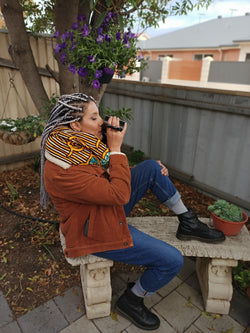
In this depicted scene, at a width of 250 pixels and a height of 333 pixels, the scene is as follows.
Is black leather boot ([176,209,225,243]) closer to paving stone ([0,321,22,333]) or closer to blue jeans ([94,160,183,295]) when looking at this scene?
blue jeans ([94,160,183,295])

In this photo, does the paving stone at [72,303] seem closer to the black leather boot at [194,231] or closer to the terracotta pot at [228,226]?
the black leather boot at [194,231]

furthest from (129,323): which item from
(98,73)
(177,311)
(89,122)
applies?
(98,73)

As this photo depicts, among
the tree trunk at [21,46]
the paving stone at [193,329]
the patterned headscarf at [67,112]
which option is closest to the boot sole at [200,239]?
the paving stone at [193,329]

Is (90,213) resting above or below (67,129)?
below

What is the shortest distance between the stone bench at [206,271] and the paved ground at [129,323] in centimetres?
8

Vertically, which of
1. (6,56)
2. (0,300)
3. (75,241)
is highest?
(6,56)

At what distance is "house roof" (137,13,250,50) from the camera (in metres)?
20.0

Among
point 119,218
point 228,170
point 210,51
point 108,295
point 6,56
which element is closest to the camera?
point 119,218

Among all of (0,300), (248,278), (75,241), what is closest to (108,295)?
(75,241)

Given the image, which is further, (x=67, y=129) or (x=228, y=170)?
→ (x=228, y=170)

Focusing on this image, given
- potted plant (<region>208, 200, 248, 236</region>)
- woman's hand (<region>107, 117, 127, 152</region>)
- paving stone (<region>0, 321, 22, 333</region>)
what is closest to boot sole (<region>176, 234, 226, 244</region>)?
potted plant (<region>208, 200, 248, 236</region>)

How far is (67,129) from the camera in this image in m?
1.53

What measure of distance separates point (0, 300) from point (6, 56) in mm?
3466

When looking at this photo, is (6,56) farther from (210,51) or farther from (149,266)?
(210,51)
